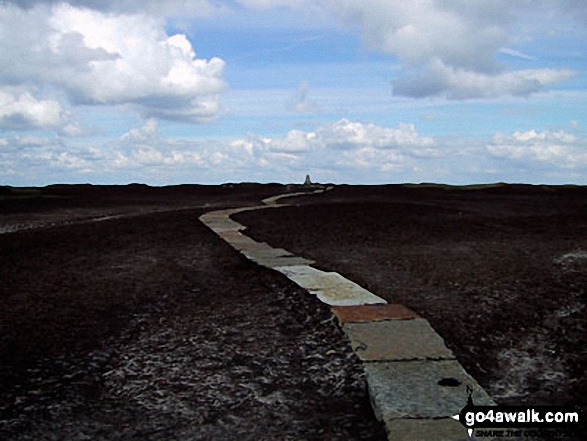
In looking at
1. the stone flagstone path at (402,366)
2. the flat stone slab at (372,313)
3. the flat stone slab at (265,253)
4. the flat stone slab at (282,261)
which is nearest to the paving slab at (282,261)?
the flat stone slab at (282,261)

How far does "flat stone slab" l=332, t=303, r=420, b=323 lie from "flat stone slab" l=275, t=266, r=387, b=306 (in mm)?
173

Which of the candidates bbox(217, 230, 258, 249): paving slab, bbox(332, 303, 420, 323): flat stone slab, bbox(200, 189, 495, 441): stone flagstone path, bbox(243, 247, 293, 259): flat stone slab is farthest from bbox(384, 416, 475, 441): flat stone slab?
bbox(217, 230, 258, 249): paving slab

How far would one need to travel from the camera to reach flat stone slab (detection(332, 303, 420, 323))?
211 inches

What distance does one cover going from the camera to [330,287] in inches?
263

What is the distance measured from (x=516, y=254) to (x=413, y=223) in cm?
484

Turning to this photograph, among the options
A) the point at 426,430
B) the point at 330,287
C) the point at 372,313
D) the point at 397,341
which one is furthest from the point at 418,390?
the point at 330,287

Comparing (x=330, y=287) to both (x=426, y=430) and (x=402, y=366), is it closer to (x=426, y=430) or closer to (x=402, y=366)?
(x=402, y=366)

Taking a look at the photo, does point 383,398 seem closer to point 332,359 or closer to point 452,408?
point 452,408

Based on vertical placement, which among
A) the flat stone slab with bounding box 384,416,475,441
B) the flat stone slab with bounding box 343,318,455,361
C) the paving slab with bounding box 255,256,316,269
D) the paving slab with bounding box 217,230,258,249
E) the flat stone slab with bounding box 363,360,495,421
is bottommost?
the flat stone slab with bounding box 384,416,475,441

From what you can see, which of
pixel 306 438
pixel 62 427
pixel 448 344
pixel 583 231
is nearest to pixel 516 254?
pixel 583 231

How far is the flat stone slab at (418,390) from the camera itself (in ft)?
11.8

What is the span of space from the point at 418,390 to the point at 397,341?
2.98 ft

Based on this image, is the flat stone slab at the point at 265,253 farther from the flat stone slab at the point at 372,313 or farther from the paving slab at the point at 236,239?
the flat stone slab at the point at 372,313

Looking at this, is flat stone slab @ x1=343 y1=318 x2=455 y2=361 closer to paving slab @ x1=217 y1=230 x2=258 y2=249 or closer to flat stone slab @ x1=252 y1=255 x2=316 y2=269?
flat stone slab @ x1=252 y1=255 x2=316 y2=269
